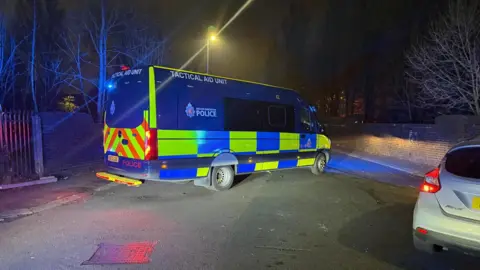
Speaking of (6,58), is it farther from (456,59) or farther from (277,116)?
(456,59)

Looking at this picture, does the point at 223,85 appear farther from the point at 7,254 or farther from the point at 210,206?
the point at 7,254

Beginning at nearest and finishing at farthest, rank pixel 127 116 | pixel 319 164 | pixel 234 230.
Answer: pixel 234 230, pixel 127 116, pixel 319 164

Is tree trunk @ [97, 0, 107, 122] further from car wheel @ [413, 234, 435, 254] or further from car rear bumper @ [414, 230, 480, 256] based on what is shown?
car rear bumper @ [414, 230, 480, 256]

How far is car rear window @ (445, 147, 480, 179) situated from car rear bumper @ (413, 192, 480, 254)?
0.41 m

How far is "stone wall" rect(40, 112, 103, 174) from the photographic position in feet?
39.3

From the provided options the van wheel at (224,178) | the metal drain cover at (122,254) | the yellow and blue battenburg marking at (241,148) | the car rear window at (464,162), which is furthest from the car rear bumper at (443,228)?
the van wheel at (224,178)

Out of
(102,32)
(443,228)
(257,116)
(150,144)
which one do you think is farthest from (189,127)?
(102,32)

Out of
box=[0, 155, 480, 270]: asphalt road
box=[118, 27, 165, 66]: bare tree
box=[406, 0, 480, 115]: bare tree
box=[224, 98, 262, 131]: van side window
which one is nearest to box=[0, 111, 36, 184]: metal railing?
box=[0, 155, 480, 270]: asphalt road

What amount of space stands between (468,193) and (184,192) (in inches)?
236

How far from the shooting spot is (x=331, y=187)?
29.7 feet

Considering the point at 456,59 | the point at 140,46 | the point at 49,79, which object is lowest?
the point at 456,59

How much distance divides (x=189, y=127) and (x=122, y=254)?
3508 mm

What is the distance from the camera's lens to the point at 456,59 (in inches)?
527

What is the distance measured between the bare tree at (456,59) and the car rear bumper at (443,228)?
1178 centimetres
